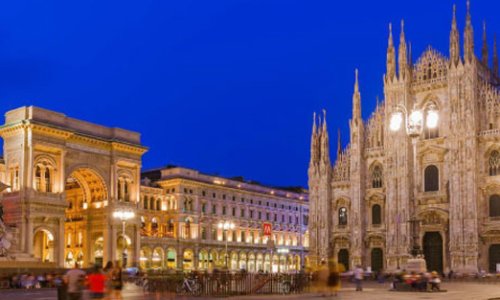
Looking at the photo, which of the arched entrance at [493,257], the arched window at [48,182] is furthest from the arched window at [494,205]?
the arched window at [48,182]

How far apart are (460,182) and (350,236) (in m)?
13.0

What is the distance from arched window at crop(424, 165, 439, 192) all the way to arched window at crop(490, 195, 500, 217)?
17.0 ft

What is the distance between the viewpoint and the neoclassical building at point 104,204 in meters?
60.3

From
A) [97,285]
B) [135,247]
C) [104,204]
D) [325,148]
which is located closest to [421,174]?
[325,148]

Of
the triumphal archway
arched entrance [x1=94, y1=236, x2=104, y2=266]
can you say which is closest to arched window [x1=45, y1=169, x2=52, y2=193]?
the triumphal archway

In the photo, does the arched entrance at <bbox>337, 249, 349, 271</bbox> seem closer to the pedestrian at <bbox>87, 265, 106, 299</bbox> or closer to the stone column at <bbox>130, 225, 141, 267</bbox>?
the stone column at <bbox>130, 225, 141, 267</bbox>

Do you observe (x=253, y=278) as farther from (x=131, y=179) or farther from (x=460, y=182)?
(x=131, y=179)

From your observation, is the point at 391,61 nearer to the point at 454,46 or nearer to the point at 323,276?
the point at 454,46

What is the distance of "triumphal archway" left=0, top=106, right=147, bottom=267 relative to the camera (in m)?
59.9

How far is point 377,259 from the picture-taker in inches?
2621

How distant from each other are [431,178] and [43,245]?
124 ft

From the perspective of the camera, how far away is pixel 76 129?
216 feet

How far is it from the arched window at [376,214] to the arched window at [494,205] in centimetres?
1085

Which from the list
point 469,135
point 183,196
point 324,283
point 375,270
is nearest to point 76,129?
point 183,196
